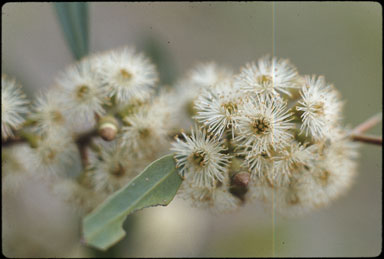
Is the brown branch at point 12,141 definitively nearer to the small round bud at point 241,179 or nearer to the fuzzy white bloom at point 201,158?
the fuzzy white bloom at point 201,158

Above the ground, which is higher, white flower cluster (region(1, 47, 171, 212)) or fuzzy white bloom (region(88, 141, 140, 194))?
white flower cluster (region(1, 47, 171, 212))

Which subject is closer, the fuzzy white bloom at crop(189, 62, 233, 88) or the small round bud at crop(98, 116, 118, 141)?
the small round bud at crop(98, 116, 118, 141)

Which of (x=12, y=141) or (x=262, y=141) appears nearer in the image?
(x=262, y=141)

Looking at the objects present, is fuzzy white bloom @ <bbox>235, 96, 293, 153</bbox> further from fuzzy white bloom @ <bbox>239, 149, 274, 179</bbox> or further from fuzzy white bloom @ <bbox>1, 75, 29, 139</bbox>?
fuzzy white bloom @ <bbox>1, 75, 29, 139</bbox>

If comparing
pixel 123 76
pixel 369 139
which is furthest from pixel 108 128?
pixel 369 139

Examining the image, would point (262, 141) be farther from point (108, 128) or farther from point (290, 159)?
point (108, 128)

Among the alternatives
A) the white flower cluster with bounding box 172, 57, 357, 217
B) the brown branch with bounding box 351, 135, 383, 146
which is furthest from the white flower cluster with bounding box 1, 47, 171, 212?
the brown branch with bounding box 351, 135, 383, 146

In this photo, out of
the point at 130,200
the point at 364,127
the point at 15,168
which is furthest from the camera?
the point at 15,168
